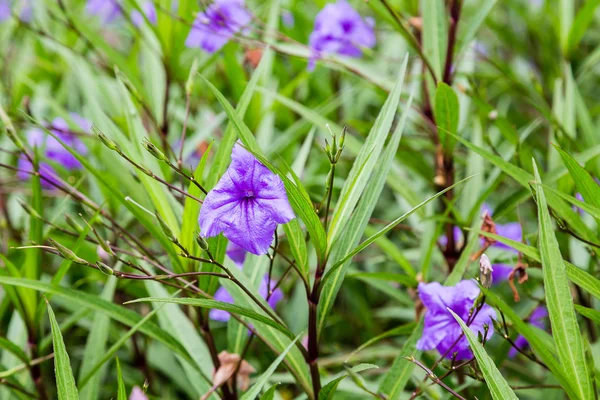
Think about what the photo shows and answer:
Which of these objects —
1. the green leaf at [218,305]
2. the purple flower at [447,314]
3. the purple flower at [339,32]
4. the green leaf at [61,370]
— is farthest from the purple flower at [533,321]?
the green leaf at [61,370]

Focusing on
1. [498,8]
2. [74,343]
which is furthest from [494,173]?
[498,8]

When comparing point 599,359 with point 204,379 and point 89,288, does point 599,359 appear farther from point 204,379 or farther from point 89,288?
point 89,288

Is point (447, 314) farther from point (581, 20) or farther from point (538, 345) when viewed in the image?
point (581, 20)

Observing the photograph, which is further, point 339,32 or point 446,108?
point 339,32

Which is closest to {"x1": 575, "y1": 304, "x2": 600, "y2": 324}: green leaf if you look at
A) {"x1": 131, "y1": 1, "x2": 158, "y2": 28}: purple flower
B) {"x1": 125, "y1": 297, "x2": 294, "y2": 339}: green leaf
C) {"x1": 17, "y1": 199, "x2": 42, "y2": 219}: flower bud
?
{"x1": 125, "y1": 297, "x2": 294, "y2": 339}: green leaf

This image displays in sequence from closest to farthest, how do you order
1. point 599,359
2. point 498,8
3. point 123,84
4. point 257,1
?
point 599,359 → point 123,84 → point 257,1 → point 498,8

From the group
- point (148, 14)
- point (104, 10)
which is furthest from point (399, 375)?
point (104, 10)

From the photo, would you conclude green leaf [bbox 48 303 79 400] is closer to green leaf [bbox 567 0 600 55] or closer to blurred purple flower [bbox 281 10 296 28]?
green leaf [bbox 567 0 600 55]
